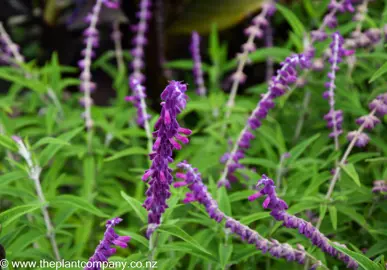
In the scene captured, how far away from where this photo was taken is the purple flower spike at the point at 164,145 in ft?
2.56

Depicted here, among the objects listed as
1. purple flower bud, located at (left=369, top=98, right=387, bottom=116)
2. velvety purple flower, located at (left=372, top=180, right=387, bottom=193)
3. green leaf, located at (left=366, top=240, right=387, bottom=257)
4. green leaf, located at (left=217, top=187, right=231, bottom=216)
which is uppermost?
purple flower bud, located at (left=369, top=98, right=387, bottom=116)

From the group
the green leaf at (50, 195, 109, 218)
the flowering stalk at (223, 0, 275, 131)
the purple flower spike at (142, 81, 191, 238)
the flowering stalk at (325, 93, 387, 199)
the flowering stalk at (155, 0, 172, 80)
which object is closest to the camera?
the purple flower spike at (142, 81, 191, 238)

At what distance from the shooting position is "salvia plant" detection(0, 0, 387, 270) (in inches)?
36.0

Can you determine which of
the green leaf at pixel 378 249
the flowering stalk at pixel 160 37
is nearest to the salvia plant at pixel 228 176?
the green leaf at pixel 378 249

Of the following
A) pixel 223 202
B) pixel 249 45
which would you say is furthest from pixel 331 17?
pixel 223 202

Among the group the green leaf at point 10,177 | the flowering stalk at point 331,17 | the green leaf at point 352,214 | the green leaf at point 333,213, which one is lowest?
the green leaf at point 352,214

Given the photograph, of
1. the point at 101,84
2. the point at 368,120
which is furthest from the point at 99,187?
Result: the point at 101,84

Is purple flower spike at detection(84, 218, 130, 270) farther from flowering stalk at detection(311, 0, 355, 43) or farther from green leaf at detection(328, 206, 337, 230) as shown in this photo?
flowering stalk at detection(311, 0, 355, 43)

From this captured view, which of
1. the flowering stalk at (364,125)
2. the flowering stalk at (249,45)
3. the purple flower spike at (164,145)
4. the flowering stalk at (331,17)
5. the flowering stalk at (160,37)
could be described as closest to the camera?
the purple flower spike at (164,145)

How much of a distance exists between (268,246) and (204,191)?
15 cm

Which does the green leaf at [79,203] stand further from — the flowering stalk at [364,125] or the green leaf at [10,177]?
the flowering stalk at [364,125]

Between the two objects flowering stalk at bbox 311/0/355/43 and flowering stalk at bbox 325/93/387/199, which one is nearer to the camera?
flowering stalk at bbox 325/93/387/199

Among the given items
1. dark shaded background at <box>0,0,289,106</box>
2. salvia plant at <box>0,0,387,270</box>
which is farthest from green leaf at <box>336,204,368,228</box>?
dark shaded background at <box>0,0,289,106</box>

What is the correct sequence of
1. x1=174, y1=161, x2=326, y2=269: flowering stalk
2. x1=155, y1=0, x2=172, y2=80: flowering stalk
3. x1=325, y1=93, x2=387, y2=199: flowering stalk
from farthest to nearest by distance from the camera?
x1=155, y1=0, x2=172, y2=80: flowering stalk → x1=325, y1=93, x2=387, y2=199: flowering stalk → x1=174, y1=161, x2=326, y2=269: flowering stalk
